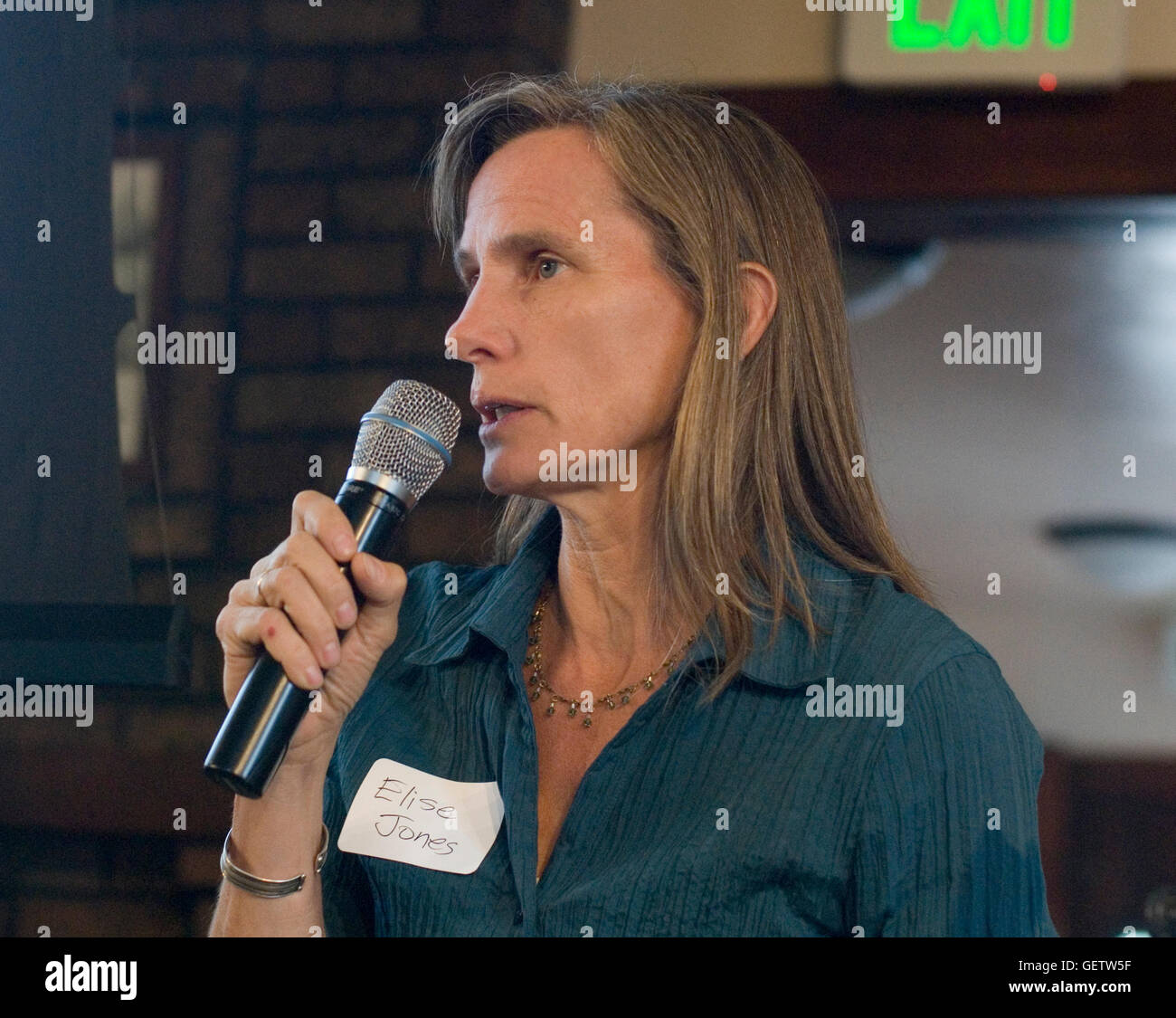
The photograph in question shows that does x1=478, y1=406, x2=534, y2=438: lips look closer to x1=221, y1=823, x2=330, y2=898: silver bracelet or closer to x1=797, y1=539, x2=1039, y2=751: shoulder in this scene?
x1=797, y1=539, x2=1039, y2=751: shoulder

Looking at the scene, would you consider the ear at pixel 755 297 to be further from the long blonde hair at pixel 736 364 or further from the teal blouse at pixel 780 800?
the teal blouse at pixel 780 800

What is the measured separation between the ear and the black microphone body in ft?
1.60

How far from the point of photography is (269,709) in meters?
0.76

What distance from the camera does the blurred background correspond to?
152cm

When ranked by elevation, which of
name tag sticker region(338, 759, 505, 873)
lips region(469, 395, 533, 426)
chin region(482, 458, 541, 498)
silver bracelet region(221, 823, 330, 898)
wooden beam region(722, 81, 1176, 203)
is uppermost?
wooden beam region(722, 81, 1176, 203)

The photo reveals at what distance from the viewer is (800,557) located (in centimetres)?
113

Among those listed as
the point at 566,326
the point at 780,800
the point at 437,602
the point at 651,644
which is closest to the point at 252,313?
the point at 437,602

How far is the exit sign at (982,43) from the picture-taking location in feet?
4.70

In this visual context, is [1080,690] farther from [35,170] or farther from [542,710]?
[35,170]

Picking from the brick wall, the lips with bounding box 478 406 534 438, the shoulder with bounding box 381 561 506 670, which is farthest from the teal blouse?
the brick wall

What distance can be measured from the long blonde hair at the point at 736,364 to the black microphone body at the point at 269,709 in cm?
37

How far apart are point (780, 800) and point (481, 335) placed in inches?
19.3

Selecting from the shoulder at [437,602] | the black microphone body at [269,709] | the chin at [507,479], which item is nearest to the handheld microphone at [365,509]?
the black microphone body at [269,709]
